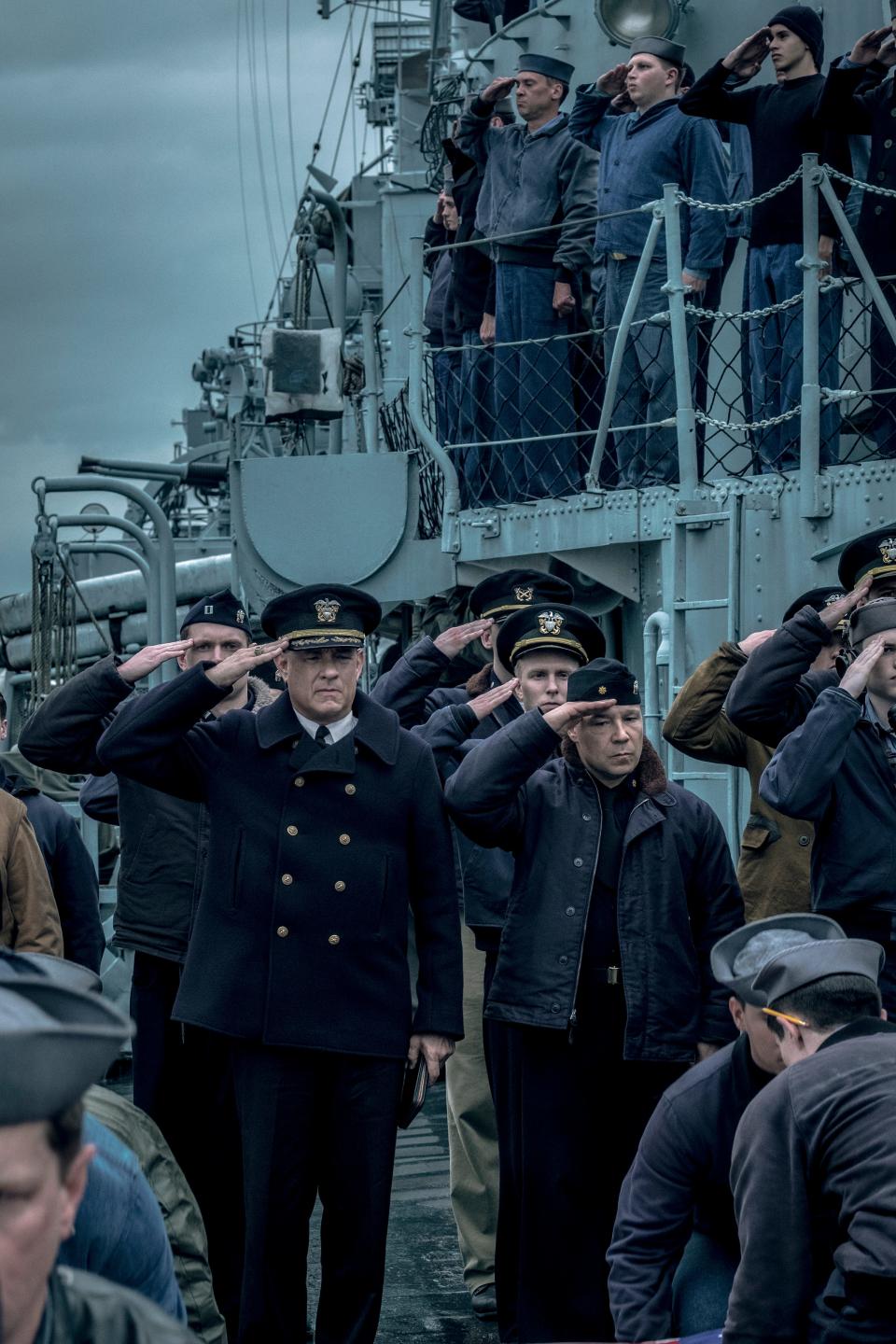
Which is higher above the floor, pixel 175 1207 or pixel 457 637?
pixel 457 637

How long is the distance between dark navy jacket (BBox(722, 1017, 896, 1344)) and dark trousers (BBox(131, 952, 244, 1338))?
86.3 inches

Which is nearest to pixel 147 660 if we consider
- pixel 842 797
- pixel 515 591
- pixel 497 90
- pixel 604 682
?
pixel 604 682

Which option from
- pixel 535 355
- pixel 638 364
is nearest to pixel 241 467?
pixel 535 355

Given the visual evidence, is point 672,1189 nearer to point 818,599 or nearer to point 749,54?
point 818,599

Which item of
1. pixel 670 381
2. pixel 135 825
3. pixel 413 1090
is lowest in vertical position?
pixel 413 1090

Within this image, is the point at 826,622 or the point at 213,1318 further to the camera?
the point at 826,622

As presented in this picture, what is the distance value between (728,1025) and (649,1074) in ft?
0.70

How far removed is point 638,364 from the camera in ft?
24.0

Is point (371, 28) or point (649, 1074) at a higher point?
point (371, 28)

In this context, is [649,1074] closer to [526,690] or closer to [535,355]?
[526,690]

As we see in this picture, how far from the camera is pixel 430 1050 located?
434 cm

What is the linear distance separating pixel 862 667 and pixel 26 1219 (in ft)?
9.81

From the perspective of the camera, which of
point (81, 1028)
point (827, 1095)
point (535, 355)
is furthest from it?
point (535, 355)

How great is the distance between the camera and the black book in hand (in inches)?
173
